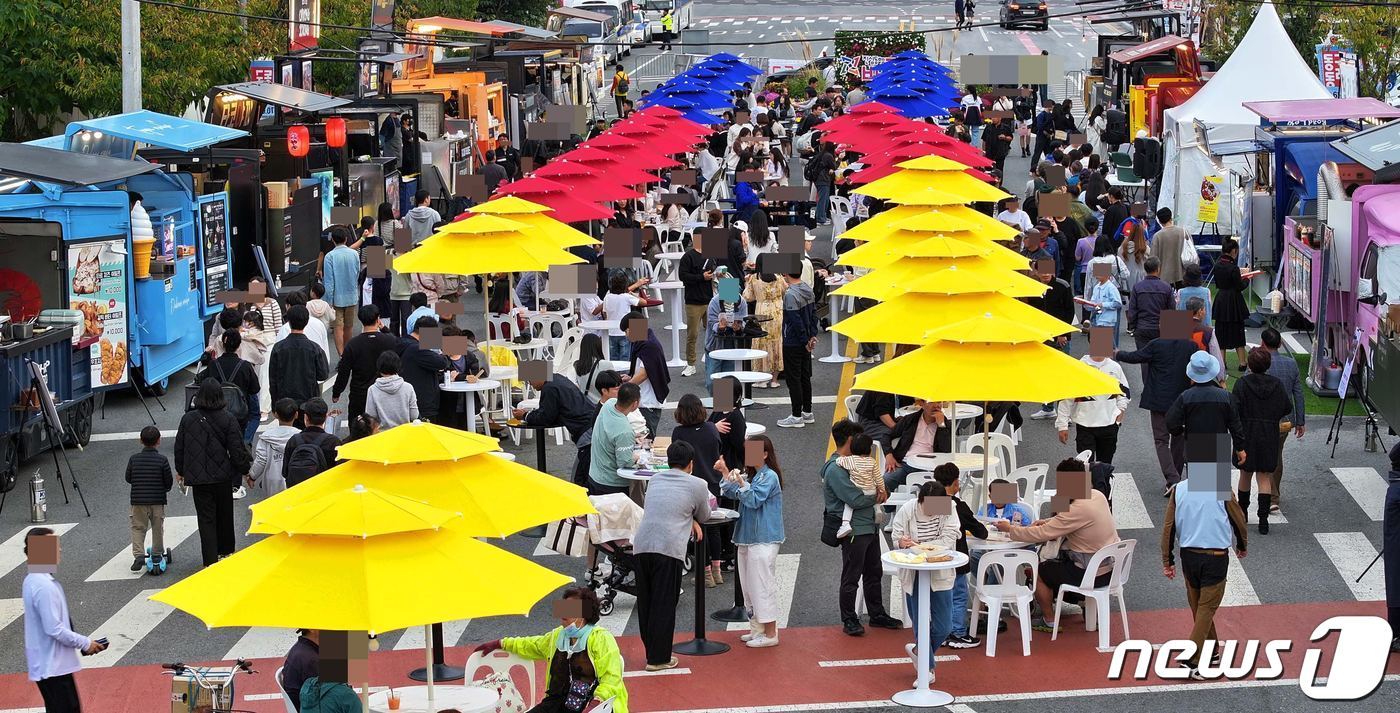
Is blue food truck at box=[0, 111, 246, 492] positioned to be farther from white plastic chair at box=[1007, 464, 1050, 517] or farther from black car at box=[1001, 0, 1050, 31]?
black car at box=[1001, 0, 1050, 31]

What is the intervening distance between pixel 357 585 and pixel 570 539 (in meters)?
4.97

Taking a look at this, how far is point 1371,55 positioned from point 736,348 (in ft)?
63.8

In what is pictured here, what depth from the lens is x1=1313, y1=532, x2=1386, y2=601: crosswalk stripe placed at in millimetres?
14492

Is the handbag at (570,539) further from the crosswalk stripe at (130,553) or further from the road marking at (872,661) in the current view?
the crosswalk stripe at (130,553)

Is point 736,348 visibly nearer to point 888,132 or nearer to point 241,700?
point 241,700

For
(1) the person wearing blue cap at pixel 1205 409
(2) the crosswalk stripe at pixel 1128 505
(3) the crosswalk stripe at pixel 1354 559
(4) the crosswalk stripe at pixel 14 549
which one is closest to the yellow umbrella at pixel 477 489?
(1) the person wearing blue cap at pixel 1205 409

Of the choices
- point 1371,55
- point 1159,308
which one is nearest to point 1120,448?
point 1159,308

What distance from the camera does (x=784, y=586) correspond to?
A: 1497cm

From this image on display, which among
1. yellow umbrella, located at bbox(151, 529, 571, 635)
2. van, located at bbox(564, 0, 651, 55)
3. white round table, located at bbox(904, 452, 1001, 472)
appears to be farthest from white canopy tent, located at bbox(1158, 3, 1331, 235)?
van, located at bbox(564, 0, 651, 55)

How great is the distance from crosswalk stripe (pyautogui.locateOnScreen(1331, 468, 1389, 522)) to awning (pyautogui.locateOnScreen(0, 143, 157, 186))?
487 inches

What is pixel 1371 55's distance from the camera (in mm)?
34344

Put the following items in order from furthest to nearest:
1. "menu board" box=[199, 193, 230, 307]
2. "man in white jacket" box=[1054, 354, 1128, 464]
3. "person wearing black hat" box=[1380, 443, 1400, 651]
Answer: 1. "menu board" box=[199, 193, 230, 307]
2. "man in white jacket" box=[1054, 354, 1128, 464]
3. "person wearing black hat" box=[1380, 443, 1400, 651]

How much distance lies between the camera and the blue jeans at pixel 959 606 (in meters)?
13.2

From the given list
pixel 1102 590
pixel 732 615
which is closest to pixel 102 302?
pixel 732 615
